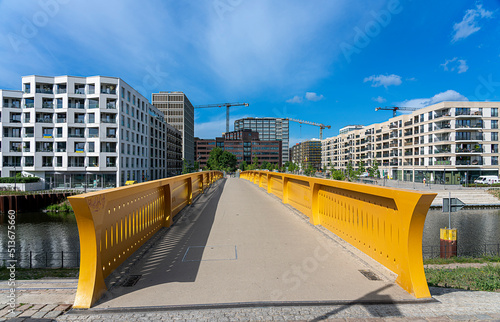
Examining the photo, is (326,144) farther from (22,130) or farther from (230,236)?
(230,236)

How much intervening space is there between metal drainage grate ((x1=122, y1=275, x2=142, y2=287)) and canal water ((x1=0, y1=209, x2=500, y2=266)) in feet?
43.3

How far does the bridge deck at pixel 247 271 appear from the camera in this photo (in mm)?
3252

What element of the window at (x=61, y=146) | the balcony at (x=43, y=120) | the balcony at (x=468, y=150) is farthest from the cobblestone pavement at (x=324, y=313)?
the balcony at (x=468, y=150)

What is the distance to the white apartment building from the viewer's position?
4681 cm

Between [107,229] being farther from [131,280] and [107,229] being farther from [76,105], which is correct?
[76,105]

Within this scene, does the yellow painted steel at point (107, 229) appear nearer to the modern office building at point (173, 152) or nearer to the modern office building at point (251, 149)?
the modern office building at point (173, 152)

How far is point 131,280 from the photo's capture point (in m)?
3.74

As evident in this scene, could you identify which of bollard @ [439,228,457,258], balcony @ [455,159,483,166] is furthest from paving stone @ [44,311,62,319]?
balcony @ [455,159,483,166]

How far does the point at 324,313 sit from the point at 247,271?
4.86 feet

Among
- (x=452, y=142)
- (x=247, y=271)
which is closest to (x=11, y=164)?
(x=247, y=271)

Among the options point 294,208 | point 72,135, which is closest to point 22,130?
point 72,135

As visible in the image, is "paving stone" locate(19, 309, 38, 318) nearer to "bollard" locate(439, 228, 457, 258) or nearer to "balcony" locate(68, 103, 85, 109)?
"bollard" locate(439, 228, 457, 258)

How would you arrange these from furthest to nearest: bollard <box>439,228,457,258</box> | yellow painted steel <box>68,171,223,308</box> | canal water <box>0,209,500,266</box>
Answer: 1. canal water <box>0,209,500,266</box>
2. bollard <box>439,228,457,258</box>
3. yellow painted steel <box>68,171,223,308</box>

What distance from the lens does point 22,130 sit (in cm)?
4769
